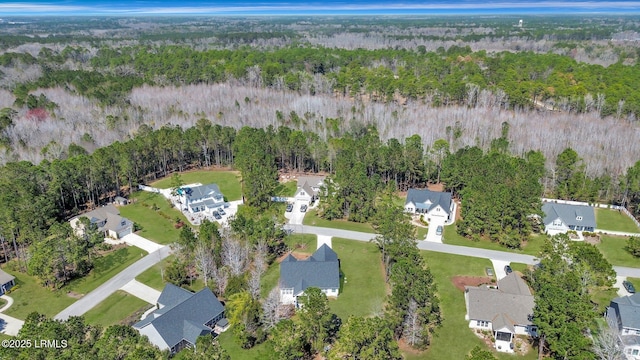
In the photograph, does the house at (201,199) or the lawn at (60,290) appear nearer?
the lawn at (60,290)

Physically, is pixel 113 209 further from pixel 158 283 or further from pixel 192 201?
pixel 158 283

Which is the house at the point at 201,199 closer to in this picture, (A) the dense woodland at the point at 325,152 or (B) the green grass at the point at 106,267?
(A) the dense woodland at the point at 325,152

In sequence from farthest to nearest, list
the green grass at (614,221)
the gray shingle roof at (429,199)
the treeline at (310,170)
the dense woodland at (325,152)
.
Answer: the gray shingle roof at (429,199)
the green grass at (614,221)
the treeline at (310,170)
the dense woodland at (325,152)

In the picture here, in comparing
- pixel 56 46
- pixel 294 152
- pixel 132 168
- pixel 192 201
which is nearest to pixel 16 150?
pixel 132 168

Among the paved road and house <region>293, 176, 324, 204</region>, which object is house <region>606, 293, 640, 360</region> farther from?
the paved road

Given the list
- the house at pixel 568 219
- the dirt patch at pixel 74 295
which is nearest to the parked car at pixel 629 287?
the house at pixel 568 219

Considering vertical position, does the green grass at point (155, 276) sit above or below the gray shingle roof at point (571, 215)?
below

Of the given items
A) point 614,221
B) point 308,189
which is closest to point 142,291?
point 308,189
